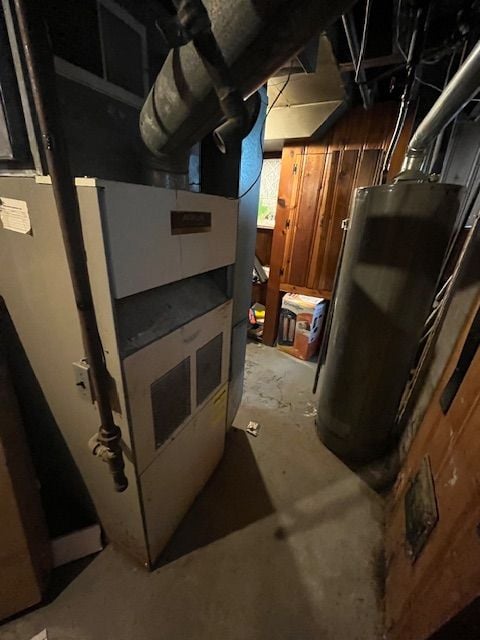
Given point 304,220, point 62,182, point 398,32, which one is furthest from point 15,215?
point 304,220

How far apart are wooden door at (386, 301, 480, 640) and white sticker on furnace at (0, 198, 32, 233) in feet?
4.29

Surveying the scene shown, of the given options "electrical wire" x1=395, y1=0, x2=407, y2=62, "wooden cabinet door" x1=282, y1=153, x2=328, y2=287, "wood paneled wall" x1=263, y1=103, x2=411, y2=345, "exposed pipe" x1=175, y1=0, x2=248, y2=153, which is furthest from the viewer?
"wooden cabinet door" x1=282, y1=153, x2=328, y2=287

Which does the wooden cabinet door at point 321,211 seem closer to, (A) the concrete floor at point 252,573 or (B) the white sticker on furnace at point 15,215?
(A) the concrete floor at point 252,573

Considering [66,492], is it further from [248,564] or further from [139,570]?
[248,564]

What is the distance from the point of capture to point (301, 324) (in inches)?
105

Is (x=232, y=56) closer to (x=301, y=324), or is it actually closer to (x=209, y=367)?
(x=209, y=367)

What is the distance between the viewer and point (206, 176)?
53.6 inches

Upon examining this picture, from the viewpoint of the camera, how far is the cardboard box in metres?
2.61

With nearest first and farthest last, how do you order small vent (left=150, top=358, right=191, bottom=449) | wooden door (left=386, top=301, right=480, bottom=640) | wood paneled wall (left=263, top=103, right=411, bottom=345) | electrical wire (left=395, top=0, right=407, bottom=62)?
wooden door (left=386, top=301, right=480, bottom=640), small vent (left=150, top=358, right=191, bottom=449), electrical wire (left=395, top=0, right=407, bottom=62), wood paneled wall (left=263, top=103, right=411, bottom=345)

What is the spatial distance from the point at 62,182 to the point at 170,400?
72 centimetres

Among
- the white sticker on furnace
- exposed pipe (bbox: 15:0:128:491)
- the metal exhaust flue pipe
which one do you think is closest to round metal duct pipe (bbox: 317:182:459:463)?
the metal exhaust flue pipe

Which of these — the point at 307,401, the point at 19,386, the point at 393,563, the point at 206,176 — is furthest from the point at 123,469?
the point at 307,401

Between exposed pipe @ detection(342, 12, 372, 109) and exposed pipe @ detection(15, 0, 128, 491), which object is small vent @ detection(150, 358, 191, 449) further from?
exposed pipe @ detection(342, 12, 372, 109)

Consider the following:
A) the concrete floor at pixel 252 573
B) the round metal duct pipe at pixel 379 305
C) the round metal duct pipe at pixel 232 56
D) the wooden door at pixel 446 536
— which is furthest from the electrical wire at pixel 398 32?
the concrete floor at pixel 252 573
